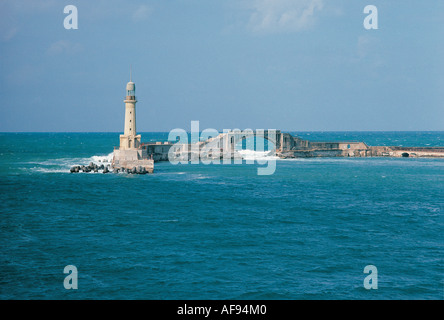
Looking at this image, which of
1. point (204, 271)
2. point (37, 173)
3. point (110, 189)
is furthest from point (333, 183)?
point (37, 173)

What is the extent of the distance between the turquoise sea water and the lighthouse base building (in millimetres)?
14984

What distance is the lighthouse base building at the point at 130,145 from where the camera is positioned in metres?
79.1

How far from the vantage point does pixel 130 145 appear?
265ft

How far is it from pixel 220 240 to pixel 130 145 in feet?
162

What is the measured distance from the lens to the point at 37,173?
78.6 metres

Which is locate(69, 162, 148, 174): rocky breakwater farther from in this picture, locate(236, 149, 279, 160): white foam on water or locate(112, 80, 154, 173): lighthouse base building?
locate(236, 149, 279, 160): white foam on water

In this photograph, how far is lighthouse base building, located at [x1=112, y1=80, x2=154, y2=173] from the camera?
79062 millimetres

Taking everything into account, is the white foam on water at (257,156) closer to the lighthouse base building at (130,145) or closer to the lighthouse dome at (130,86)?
the lighthouse base building at (130,145)

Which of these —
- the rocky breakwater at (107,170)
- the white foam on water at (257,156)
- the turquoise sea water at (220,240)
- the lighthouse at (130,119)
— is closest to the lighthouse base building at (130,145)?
the lighthouse at (130,119)

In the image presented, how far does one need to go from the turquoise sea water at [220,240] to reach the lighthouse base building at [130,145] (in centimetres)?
1498

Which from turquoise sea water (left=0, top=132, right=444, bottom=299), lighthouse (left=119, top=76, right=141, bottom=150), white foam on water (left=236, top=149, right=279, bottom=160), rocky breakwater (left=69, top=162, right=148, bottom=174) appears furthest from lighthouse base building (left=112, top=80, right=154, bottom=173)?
white foam on water (left=236, top=149, right=279, bottom=160)

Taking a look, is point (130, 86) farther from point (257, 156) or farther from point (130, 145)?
point (257, 156)

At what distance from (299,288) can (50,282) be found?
1361cm
